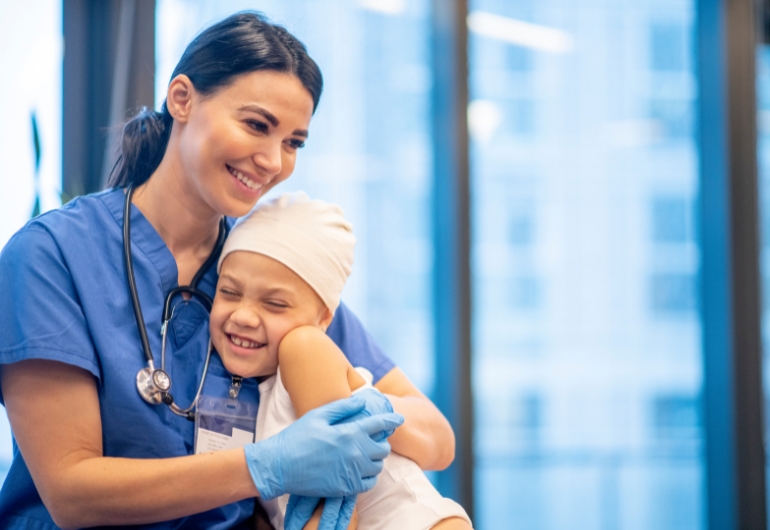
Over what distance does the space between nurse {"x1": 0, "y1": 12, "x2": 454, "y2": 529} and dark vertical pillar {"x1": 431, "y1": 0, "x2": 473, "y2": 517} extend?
103 centimetres

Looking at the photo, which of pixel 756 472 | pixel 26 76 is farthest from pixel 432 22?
pixel 756 472

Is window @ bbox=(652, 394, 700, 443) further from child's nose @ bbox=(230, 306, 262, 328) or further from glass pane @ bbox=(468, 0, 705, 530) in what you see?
child's nose @ bbox=(230, 306, 262, 328)

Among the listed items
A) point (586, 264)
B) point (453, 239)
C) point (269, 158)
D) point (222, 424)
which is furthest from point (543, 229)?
point (222, 424)

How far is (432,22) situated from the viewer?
8.06 ft

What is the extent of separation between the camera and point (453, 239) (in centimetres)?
237

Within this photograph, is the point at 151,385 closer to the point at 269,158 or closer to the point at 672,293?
the point at 269,158

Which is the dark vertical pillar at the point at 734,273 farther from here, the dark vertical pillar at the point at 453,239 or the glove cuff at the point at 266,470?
the glove cuff at the point at 266,470

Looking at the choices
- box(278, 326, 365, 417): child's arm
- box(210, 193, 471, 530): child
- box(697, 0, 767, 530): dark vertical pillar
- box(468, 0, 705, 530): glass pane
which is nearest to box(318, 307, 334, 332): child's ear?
box(210, 193, 471, 530): child

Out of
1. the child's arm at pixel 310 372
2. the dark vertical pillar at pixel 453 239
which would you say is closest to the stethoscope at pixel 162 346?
the child's arm at pixel 310 372

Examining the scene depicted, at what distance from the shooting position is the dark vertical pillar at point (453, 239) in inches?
92.4

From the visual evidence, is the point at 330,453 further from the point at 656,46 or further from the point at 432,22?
the point at 656,46

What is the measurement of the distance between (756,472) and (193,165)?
2.43 meters

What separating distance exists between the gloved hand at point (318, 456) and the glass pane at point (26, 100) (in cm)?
128

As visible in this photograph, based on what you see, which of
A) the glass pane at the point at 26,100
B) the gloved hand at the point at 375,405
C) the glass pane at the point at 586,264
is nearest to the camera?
the gloved hand at the point at 375,405
